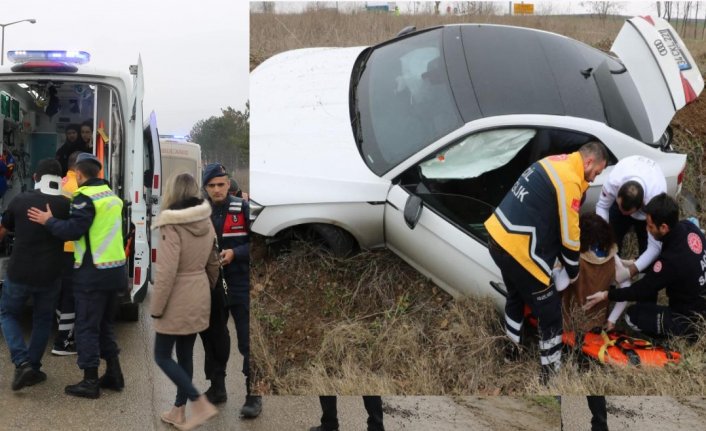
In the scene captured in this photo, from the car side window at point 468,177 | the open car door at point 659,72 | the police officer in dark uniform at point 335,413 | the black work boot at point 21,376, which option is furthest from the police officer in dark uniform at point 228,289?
the open car door at point 659,72

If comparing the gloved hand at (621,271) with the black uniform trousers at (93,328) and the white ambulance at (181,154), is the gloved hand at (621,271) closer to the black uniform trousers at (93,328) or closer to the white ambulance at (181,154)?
the white ambulance at (181,154)

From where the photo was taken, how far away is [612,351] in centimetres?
288

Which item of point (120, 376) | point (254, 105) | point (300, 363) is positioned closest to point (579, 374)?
point (300, 363)

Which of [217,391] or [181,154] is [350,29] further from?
[217,391]

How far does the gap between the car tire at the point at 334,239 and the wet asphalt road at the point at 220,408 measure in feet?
1.80

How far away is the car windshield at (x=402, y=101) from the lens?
2.80m

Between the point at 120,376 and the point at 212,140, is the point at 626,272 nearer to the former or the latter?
the point at 212,140

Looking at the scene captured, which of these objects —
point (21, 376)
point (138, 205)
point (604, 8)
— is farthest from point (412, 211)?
point (21, 376)

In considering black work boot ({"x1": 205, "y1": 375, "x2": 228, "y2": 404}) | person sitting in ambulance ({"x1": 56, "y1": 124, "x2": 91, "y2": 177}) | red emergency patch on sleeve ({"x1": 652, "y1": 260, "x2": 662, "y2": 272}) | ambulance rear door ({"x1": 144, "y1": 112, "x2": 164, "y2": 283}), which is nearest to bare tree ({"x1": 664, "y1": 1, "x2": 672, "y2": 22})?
red emergency patch on sleeve ({"x1": 652, "y1": 260, "x2": 662, "y2": 272})

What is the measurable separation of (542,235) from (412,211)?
488 millimetres

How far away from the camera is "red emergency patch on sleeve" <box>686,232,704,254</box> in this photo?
288 cm

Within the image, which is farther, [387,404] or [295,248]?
[387,404]

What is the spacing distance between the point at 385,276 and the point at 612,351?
0.93 metres

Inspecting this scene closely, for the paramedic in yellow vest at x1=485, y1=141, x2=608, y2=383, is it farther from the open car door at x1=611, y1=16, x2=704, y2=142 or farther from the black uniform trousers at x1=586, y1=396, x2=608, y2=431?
the black uniform trousers at x1=586, y1=396, x2=608, y2=431
